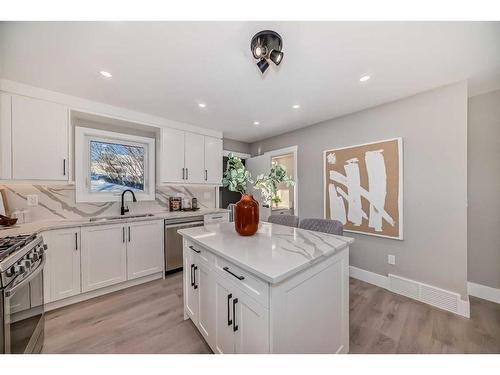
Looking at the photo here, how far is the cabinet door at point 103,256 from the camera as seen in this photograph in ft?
7.18

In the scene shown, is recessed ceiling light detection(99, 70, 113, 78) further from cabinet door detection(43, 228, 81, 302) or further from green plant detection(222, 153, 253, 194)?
cabinet door detection(43, 228, 81, 302)

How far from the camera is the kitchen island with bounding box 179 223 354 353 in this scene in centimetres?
90

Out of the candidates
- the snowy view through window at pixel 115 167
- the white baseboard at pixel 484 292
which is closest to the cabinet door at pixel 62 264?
the snowy view through window at pixel 115 167

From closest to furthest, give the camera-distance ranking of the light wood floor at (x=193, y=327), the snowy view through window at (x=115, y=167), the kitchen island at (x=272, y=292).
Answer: the kitchen island at (x=272, y=292), the light wood floor at (x=193, y=327), the snowy view through window at (x=115, y=167)

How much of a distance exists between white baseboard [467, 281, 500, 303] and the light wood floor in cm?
9

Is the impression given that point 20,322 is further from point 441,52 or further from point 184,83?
point 441,52

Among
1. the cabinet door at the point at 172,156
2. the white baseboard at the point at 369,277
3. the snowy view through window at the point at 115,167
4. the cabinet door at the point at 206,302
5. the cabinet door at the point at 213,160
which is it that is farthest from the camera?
the cabinet door at the point at 213,160

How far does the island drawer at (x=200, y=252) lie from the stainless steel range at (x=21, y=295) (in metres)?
1.02

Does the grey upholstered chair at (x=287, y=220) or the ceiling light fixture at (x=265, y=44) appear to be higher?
the ceiling light fixture at (x=265, y=44)

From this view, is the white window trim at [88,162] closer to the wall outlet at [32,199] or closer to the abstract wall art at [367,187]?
the wall outlet at [32,199]

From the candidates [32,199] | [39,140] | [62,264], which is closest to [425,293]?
[62,264]

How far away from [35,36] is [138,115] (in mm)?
1382

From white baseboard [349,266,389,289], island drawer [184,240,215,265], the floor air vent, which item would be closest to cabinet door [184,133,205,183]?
island drawer [184,240,215,265]

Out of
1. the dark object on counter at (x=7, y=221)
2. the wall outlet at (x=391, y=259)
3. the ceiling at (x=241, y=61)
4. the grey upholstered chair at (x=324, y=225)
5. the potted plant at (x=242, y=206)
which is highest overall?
the ceiling at (x=241, y=61)
